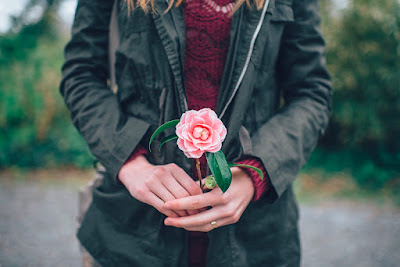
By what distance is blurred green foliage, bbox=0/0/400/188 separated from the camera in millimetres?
4820

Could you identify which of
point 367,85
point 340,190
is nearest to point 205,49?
point 340,190

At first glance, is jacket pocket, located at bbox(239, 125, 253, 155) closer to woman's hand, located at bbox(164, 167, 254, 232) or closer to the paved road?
woman's hand, located at bbox(164, 167, 254, 232)

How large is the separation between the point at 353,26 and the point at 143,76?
4.67 metres

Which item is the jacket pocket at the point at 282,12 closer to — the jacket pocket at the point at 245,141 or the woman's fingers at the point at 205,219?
the jacket pocket at the point at 245,141

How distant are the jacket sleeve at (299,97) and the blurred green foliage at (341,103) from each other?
3905 millimetres

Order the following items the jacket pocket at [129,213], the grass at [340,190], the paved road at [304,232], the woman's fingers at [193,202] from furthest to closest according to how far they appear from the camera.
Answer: the grass at [340,190]
the paved road at [304,232]
the jacket pocket at [129,213]
the woman's fingers at [193,202]

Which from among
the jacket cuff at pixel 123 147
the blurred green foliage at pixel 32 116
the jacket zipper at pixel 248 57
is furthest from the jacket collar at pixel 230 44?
the blurred green foliage at pixel 32 116

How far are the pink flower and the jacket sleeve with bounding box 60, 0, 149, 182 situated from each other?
13.5 inches

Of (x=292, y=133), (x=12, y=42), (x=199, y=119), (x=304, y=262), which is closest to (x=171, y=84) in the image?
(x=199, y=119)

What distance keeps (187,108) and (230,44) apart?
0.27 metres

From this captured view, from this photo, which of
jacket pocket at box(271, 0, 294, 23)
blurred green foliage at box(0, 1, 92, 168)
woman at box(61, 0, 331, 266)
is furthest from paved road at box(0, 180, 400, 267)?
jacket pocket at box(271, 0, 294, 23)

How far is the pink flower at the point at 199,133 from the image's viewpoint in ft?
2.88

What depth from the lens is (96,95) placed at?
1287 mm

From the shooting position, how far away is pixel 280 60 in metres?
1.41
